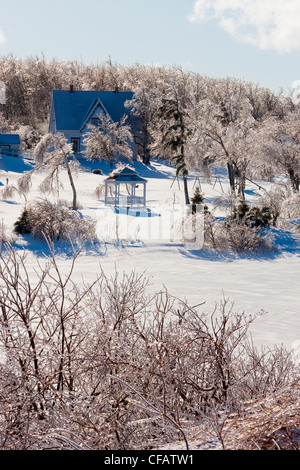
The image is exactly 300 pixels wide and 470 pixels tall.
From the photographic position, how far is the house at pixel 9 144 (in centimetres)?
4956

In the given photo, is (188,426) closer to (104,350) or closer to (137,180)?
(104,350)

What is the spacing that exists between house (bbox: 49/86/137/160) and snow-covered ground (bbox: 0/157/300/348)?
17510 millimetres

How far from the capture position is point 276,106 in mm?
70500

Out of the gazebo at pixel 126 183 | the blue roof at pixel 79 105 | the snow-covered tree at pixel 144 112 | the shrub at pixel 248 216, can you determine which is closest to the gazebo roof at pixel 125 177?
the gazebo at pixel 126 183

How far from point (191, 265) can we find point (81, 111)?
33905 millimetres

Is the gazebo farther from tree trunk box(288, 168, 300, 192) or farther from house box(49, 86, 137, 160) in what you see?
house box(49, 86, 137, 160)

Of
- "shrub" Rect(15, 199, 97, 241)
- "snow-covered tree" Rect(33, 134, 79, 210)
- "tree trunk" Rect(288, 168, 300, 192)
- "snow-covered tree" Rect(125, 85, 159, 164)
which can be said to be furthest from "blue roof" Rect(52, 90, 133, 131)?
"shrub" Rect(15, 199, 97, 241)

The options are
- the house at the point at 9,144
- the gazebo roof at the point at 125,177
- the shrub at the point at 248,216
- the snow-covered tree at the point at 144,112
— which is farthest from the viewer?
the snow-covered tree at the point at 144,112

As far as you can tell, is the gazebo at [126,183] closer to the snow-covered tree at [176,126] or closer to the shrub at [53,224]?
the snow-covered tree at [176,126]

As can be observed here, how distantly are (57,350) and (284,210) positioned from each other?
2681cm

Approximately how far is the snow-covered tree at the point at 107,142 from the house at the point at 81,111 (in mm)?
1124

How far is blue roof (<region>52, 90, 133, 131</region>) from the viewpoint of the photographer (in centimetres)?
5350

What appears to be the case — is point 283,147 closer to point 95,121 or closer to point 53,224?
point 53,224
